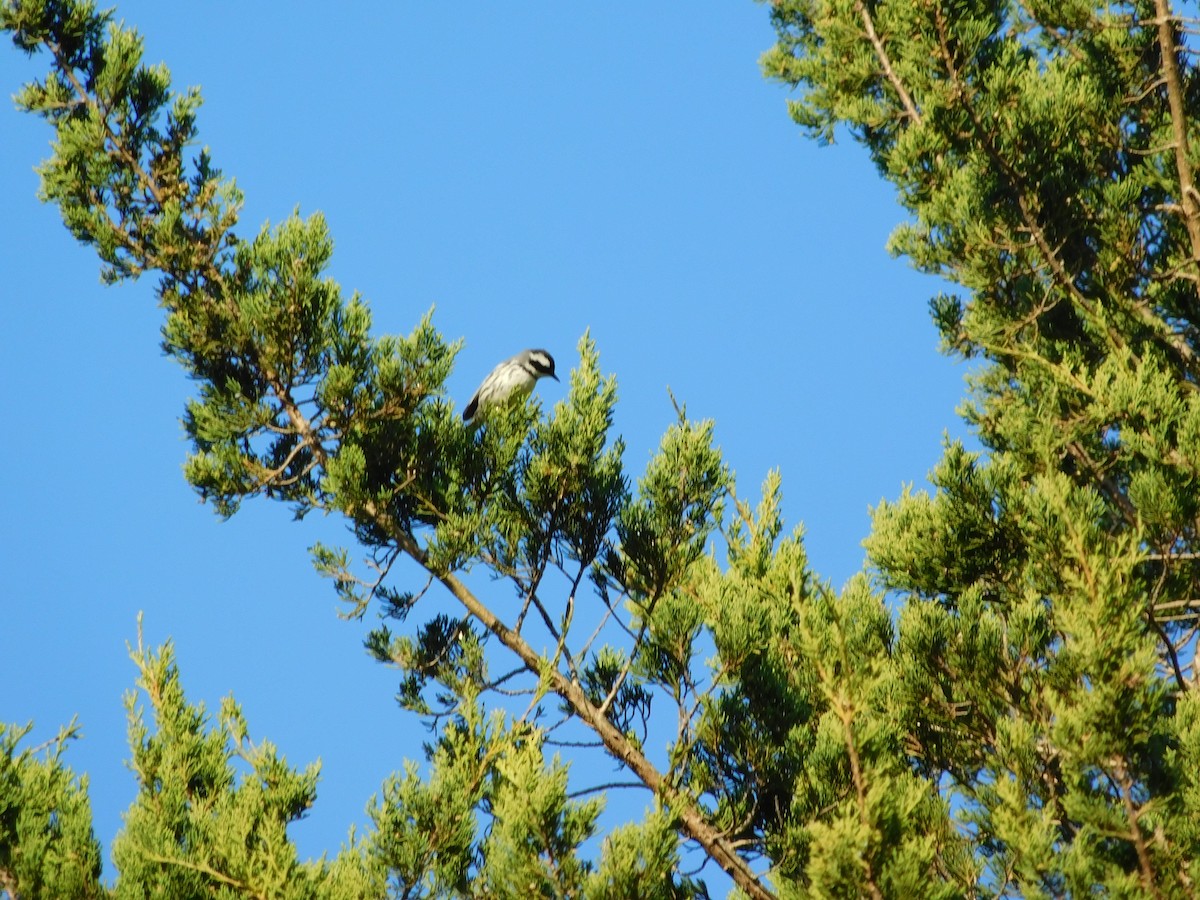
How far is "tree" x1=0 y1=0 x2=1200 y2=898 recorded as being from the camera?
5645 millimetres

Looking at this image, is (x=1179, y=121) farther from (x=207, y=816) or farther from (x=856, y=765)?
(x=207, y=816)

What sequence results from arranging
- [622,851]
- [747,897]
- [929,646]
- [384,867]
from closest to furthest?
[622,851] < [384,867] < [747,897] < [929,646]

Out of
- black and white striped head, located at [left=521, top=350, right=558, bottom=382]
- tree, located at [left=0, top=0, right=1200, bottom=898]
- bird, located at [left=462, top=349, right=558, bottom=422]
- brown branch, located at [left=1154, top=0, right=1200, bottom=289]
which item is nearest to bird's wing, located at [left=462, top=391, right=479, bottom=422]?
bird, located at [left=462, top=349, right=558, bottom=422]

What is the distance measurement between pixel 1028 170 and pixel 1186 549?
247 cm

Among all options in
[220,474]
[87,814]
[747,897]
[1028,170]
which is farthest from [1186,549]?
[87,814]

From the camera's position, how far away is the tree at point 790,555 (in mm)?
5645

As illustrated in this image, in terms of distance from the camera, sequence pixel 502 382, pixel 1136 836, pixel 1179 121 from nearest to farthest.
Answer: pixel 1136 836 < pixel 1179 121 < pixel 502 382

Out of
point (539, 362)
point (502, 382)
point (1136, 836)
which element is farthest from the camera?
point (539, 362)

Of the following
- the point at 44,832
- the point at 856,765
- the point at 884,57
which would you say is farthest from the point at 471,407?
the point at 856,765

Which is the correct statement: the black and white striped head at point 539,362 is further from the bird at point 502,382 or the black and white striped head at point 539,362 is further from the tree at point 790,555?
the tree at point 790,555

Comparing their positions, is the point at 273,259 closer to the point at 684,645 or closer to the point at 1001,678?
the point at 684,645

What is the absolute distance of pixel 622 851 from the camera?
566 cm

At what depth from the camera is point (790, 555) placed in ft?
21.0

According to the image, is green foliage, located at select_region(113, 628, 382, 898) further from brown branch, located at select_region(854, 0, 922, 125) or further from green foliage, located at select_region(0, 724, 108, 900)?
brown branch, located at select_region(854, 0, 922, 125)
